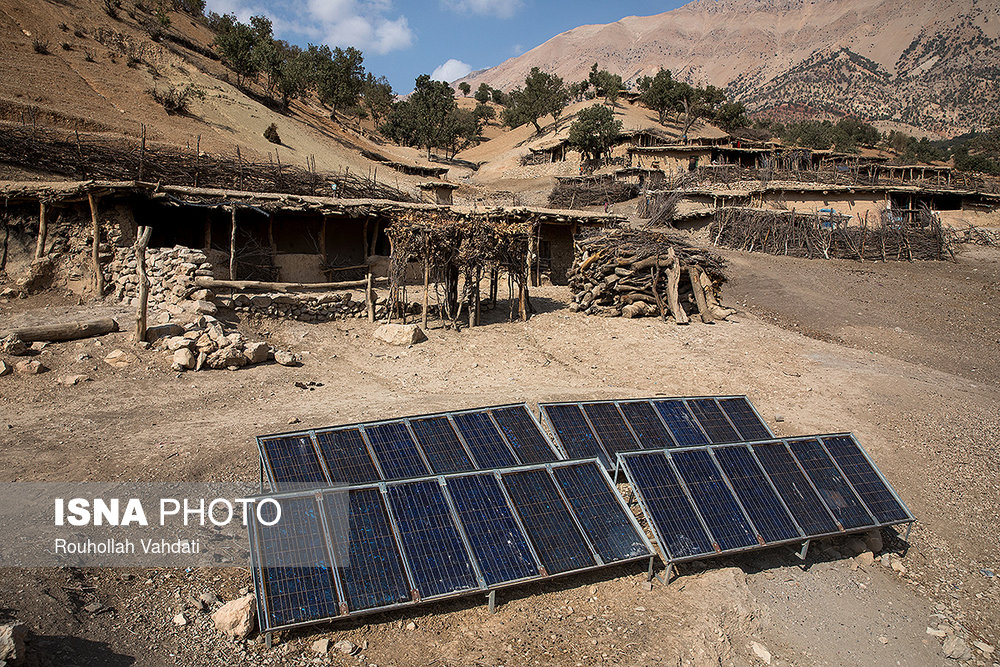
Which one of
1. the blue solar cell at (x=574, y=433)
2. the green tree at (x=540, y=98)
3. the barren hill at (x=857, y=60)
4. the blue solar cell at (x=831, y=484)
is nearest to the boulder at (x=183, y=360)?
the blue solar cell at (x=574, y=433)

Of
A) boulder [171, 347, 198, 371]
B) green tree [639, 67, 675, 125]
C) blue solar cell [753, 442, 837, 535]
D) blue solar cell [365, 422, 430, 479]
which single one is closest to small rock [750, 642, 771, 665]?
blue solar cell [753, 442, 837, 535]

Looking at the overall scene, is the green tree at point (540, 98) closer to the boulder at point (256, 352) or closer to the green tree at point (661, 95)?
the green tree at point (661, 95)

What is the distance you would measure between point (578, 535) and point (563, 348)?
848 centimetres

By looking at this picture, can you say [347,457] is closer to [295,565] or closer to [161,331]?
[295,565]

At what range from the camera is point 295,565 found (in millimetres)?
4559

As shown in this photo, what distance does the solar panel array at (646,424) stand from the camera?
7141 mm

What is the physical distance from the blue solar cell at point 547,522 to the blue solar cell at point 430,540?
66 cm

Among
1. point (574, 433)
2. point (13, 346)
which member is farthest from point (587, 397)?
point (13, 346)

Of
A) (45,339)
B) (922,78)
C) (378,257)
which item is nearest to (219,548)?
(45,339)

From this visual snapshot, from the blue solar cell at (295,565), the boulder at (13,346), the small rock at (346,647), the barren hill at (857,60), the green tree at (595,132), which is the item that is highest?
the barren hill at (857,60)

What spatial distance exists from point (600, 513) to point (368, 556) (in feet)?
7.22

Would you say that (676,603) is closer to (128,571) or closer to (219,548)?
(219,548)

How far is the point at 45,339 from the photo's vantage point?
10281mm

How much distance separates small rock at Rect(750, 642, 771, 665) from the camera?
4727 mm
